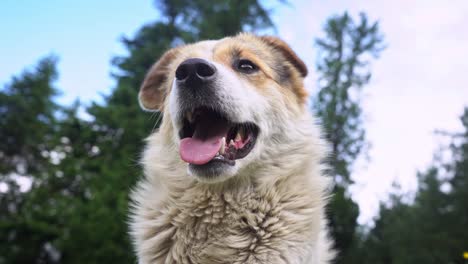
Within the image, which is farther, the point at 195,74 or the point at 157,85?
the point at 157,85

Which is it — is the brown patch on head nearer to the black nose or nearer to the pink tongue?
the black nose

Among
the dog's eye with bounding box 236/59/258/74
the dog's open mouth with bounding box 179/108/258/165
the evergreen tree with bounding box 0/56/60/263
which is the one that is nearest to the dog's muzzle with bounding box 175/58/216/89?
the dog's open mouth with bounding box 179/108/258/165

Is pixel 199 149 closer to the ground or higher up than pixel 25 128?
closer to the ground

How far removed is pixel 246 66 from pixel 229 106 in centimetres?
59

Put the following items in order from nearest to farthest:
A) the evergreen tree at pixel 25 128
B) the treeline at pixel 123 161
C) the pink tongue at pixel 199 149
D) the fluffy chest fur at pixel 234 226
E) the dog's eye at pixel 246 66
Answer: the fluffy chest fur at pixel 234 226, the pink tongue at pixel 199 149, the dog's eye at pixel 246 66, the treeline at pixel 123 161, the evergreen tree at pixel 25 128

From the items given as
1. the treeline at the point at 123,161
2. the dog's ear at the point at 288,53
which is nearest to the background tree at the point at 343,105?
the treeline at the point at 123,161

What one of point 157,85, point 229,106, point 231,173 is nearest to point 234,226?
point 231,173

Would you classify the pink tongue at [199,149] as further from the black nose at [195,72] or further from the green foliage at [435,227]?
the green foliage at [435,227]

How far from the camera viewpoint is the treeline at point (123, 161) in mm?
12766

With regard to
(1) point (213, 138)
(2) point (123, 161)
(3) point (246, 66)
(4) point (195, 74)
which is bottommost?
(1) point (213, 138)

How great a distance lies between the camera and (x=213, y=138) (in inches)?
112

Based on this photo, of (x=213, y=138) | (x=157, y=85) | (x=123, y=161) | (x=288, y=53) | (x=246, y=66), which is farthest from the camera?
(x=123, y=161)

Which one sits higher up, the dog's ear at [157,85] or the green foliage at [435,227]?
the green foliage at [435,227]

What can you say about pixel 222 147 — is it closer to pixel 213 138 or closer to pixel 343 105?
pixel 213 138
